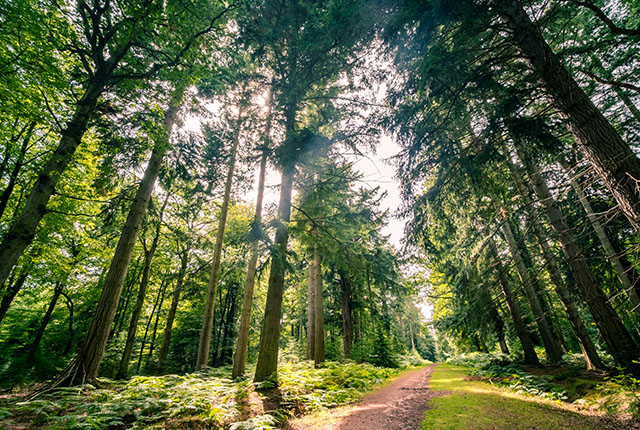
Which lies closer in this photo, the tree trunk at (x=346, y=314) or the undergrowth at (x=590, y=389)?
the undergrowth at (x=590, y=389)

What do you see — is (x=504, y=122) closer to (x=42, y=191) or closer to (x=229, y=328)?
(x=42, y=191)

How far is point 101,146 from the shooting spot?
21.7 ft

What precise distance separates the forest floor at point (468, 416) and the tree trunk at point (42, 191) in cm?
603

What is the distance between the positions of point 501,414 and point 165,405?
257 inches

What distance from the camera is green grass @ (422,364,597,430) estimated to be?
3967mm

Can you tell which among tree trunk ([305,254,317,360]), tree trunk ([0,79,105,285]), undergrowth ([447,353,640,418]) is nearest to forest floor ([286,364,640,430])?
undergrowth ([447,353,640,418])

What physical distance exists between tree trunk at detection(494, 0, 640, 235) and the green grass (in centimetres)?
348

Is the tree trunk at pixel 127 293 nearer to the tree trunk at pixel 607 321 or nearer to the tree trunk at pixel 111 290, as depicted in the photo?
the tree trunk at pixel 111 290

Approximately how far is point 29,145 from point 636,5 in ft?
69.8

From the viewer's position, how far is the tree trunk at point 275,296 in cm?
666

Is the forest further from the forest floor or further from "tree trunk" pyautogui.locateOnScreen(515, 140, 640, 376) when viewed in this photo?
the forest floor

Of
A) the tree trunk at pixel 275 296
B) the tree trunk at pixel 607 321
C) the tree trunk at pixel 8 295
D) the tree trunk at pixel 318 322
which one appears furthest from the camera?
the tree trunk at pixel 8 295

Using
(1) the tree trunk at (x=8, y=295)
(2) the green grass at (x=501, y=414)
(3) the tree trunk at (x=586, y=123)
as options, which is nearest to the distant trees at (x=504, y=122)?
(3) the tree trunk at (x=586, y=123)

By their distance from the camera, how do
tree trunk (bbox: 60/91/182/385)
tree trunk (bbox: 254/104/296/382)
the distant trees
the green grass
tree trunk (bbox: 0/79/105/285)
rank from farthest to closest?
tree trunk (bbox: 254/104/296/382)
tree trunk (bbox: 60/91/182/385)
tree trunk (bbox: 0/79/105/285)
the green grass
the distant trees
